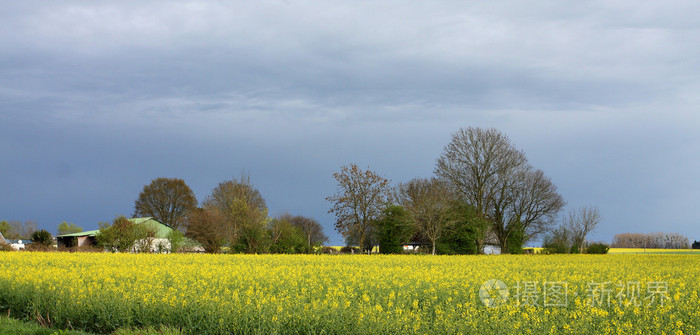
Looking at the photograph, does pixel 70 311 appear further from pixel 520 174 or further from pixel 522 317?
pixel 520 174

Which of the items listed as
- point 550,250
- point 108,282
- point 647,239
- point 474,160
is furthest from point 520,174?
point 647,239

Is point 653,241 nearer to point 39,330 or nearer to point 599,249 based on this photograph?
point 599,249

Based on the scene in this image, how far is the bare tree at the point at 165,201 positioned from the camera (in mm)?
80244

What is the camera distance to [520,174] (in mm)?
48219

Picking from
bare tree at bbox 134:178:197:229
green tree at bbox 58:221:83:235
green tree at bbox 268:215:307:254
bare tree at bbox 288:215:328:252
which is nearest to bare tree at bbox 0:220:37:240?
green tree at bbox 58:221:83:235

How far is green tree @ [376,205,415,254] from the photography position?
45812 mm

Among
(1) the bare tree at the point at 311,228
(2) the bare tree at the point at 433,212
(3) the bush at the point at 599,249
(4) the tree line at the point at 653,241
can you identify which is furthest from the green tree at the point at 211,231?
(4) the tree line at the point at 653,241

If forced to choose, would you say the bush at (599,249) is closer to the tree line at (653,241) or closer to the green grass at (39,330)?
the green grass at (39,330)

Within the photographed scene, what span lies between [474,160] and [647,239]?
9697 cm

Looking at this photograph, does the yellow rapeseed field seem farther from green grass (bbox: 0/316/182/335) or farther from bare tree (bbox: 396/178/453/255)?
bare tree (bbox: 396/178/453/255)

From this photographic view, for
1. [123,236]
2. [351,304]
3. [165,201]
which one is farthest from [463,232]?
[165,201]

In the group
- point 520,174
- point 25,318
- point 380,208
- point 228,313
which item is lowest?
point 25,318

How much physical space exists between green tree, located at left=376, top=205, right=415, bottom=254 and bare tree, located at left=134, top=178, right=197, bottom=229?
139 feet

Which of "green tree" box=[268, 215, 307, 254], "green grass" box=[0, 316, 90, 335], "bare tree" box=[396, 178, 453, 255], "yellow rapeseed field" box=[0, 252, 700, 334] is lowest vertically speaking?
"green grass" box=[0, 316, 90, 335]
